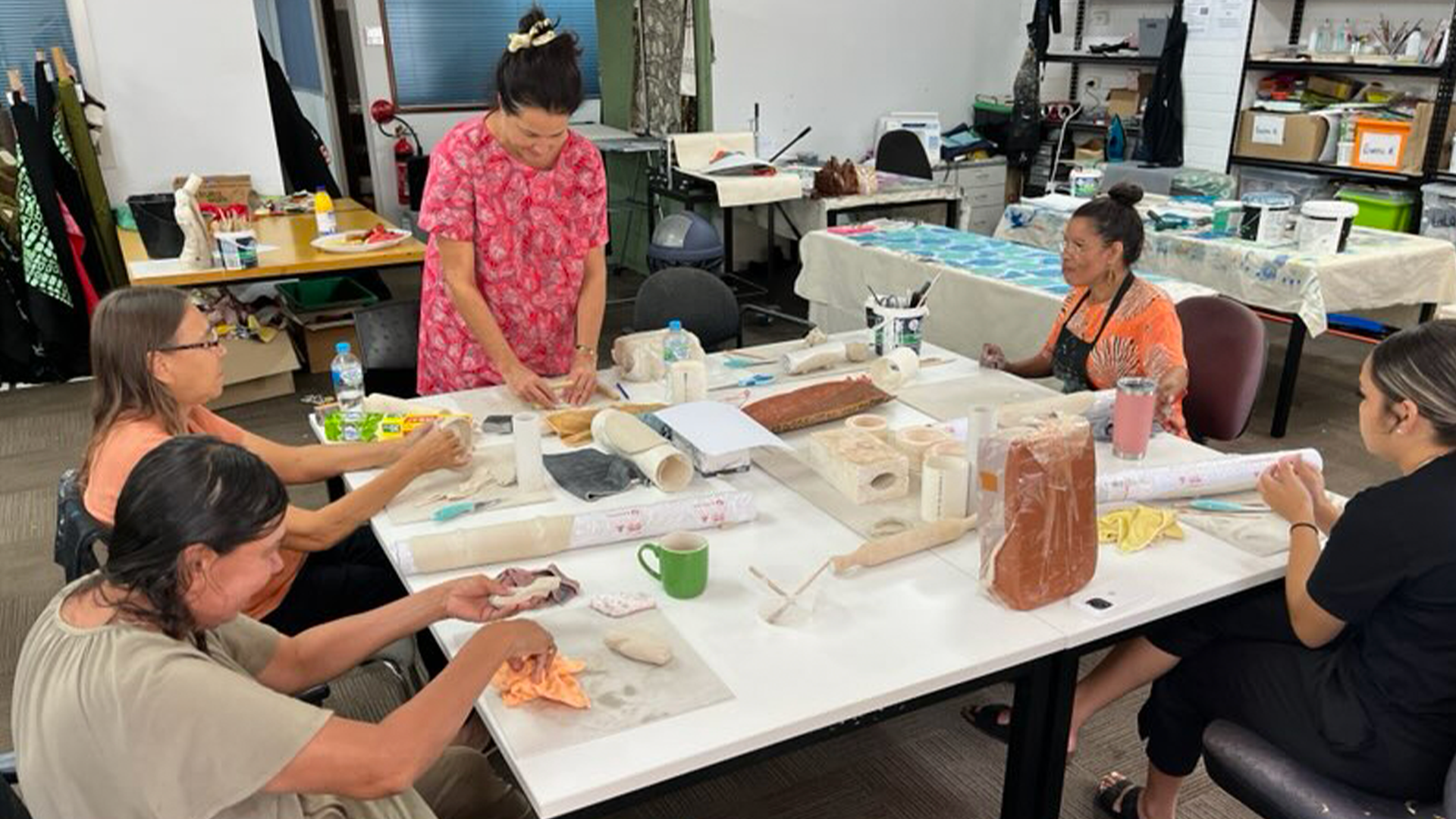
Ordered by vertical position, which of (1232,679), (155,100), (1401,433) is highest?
(155,100)

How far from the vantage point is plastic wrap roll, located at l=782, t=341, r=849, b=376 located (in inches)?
98.9

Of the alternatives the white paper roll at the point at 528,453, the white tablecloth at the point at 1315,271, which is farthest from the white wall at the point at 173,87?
the white tablecloth at the point at 1315,271

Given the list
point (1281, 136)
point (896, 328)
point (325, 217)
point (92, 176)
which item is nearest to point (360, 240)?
point (325, 217)

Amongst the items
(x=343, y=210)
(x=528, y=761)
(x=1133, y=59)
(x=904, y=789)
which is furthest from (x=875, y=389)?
(x=1133, y=59)

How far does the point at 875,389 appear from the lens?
7.48ft

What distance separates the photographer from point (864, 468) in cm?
179

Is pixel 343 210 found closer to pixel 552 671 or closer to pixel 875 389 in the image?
pixel 875 389

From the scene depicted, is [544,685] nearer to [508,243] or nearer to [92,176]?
[508,243]

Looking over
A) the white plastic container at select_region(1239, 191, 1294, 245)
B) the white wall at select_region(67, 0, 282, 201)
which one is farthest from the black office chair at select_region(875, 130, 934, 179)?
the white wall at select_region(67, 0, 282, 201)

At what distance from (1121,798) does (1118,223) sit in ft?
4.17

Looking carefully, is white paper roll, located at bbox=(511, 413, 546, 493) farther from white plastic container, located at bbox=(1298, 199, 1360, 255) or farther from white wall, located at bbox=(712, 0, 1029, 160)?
white wall, located at bbox=(712, 0, 1029, 160)

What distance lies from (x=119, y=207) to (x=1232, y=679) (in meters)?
4.91

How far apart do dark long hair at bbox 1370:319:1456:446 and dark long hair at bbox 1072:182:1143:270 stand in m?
0.99

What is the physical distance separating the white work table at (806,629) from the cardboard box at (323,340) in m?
3.27
